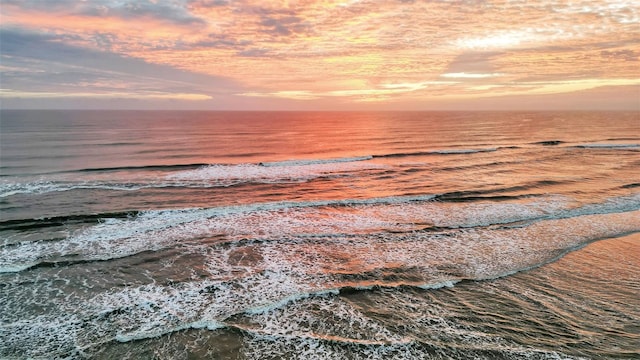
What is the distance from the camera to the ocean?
25.1ft

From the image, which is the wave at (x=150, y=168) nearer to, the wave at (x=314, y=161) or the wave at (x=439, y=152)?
the wave at (x=314, y=161)

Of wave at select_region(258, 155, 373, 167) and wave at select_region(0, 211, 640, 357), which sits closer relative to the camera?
wave at select_region(0, 211, 640, 357)

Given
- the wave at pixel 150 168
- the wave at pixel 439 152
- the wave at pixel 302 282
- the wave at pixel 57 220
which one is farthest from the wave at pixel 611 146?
the wave at pixel 57 220

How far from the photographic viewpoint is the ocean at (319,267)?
7.65 metres

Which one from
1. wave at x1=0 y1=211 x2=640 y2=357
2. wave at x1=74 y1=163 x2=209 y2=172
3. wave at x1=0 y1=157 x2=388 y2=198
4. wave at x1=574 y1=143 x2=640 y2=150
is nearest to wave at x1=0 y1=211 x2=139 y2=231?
wave at x1=0 y1=157 x2=388 y2=198

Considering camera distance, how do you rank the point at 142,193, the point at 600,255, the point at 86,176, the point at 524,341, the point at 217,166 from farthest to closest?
1. the point at 217,166
2. the point at 86,176
3. the point at 142,193
4. the point at 600,255
5. the point at 524,341

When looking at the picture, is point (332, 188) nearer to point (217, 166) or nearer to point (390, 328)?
point (217, 166)

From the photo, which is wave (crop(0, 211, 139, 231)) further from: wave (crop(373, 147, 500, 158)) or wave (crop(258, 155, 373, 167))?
wave (crop(373, 147, 500, 158))

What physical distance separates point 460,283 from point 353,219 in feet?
22.2

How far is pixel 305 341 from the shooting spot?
7.61m

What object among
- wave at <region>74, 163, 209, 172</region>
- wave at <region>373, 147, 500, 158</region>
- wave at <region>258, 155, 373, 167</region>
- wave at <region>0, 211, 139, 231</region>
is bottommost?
wave at <region>258, 155, 373, 167</region>

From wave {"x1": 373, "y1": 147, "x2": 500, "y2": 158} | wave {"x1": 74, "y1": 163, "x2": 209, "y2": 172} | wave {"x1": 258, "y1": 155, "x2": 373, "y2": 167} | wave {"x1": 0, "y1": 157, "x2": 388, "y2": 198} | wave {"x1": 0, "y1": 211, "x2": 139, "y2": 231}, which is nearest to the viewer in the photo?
wave {"x1": 0, "y1": 211, "x2": 139, "y2": 231}

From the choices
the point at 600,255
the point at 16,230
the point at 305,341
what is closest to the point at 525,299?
the point at 600,255

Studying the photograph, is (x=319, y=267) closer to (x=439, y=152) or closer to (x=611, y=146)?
(x=439, y=152)
